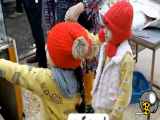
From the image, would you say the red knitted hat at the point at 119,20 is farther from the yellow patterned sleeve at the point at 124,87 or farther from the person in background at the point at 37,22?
the person in background at the point at 37,22

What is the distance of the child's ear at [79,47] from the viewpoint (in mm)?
1390

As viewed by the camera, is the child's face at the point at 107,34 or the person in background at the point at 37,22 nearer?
the child's face at the point at 107,34

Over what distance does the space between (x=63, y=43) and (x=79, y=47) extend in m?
0.07

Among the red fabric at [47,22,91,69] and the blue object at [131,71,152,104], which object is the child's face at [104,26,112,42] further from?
the blue object at [131,71,152,104]

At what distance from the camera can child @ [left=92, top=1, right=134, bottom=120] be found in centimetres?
165

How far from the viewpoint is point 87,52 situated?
56.7 inches

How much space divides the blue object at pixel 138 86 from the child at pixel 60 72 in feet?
3.89

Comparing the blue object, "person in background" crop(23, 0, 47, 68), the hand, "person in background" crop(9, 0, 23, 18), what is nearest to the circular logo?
the hand

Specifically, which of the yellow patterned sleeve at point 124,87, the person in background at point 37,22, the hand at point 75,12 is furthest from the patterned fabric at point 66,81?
the person in background at point 37,22

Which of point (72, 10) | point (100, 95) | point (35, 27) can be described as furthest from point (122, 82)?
point (35, 27)

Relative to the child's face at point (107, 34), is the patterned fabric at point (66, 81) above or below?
below

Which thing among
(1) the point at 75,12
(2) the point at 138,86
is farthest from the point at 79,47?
(2) the point at 138,86

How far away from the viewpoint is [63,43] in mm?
1398

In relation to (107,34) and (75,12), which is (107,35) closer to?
(107,34)
